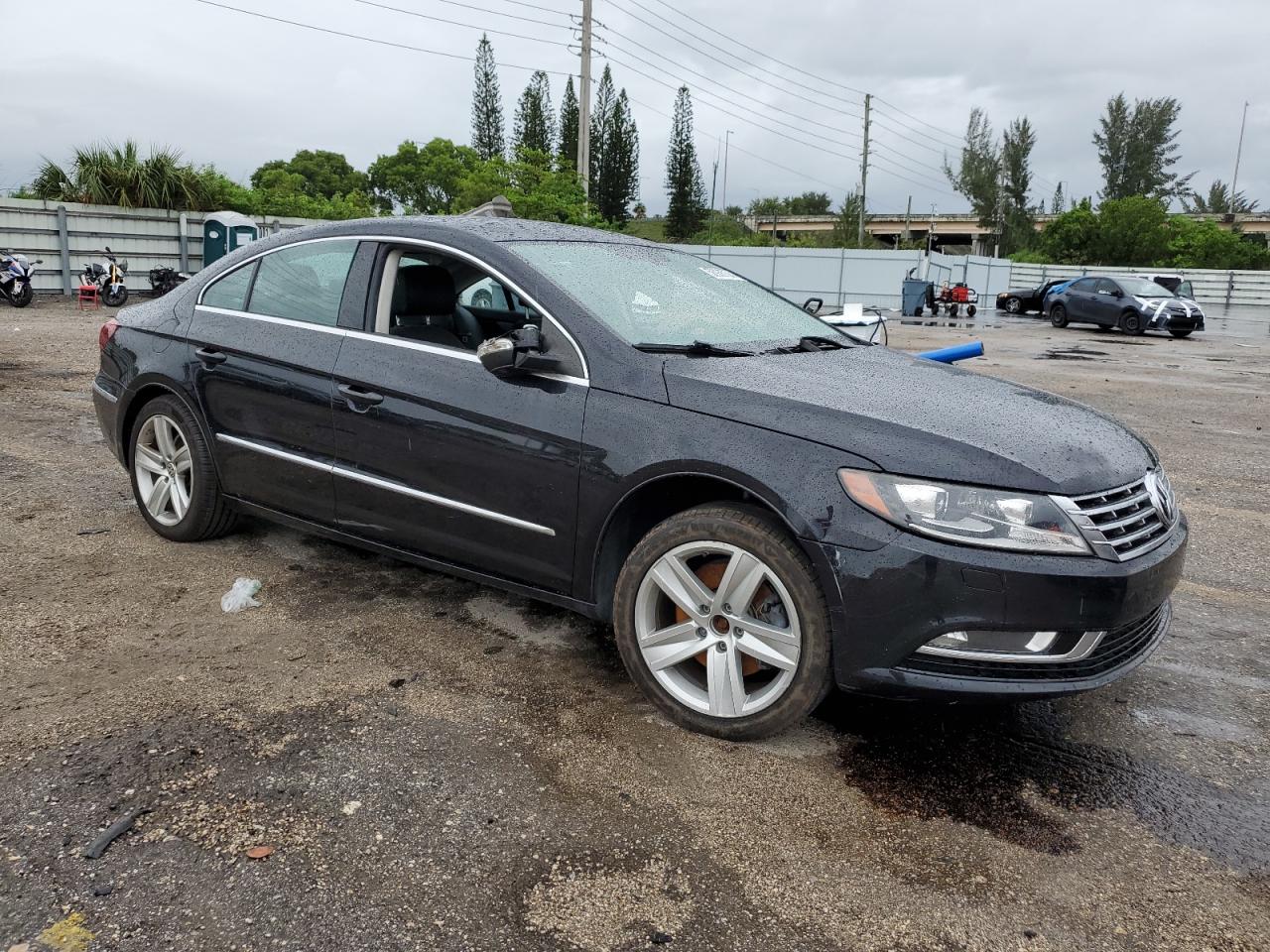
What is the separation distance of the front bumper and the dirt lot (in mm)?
352

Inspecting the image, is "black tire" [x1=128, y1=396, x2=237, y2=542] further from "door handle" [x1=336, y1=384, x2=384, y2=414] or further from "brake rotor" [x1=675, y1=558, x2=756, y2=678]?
"brake rotor" [x1=675, y1=558, x2=756, y2=678]

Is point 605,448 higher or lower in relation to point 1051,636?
higher

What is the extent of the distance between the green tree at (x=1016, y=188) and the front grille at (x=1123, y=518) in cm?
9982

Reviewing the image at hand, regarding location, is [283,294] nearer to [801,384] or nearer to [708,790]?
[801,384]

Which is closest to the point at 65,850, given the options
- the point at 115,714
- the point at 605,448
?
the point at 115,714

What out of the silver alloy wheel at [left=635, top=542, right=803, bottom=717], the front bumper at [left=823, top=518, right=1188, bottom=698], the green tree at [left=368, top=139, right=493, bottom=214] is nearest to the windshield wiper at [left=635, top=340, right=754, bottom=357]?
the silver alloy wheel at [left=635, top=542, right=803, bottom=717]

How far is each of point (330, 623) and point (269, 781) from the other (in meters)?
1.21

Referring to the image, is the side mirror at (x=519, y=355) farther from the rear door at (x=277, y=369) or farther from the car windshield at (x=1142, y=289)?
the car windshield at (x=1142, y=289)

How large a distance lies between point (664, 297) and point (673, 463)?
42.1 inches

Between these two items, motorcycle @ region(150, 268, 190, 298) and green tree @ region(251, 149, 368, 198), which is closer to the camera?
motorcycle @ region(150, 268, 190, 298)

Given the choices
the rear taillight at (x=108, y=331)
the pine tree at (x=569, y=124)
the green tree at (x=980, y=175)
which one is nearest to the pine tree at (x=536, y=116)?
the pine tree at (x=569, y=124)

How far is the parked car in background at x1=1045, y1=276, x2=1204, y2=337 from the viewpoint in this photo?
24.2 meters

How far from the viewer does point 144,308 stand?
501cm

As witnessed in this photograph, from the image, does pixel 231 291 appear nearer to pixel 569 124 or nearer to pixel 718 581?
pixel 718 581
